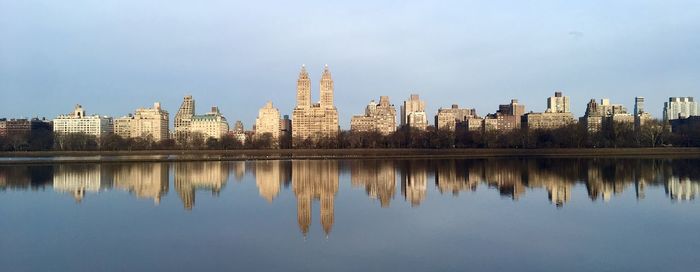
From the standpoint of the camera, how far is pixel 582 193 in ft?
72.7

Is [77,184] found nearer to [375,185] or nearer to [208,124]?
[375,185]

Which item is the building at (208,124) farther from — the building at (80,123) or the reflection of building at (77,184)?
the reflection of building at (77,184)

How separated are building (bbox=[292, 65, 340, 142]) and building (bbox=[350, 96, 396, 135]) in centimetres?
884

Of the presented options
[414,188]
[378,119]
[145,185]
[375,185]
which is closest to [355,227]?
[414,188]

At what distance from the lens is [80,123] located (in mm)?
137875

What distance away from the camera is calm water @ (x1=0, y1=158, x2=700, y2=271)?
1082 cm

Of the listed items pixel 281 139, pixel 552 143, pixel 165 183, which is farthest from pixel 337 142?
pixel 165 183

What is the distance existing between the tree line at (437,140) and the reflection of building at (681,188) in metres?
50.1

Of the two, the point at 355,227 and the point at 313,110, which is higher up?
the point at 313,110

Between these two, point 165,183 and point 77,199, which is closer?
point 77,199

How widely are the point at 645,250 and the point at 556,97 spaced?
512 ft

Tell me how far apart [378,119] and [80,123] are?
247 ft

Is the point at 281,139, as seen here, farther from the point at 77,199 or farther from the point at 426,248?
the point at 426,248

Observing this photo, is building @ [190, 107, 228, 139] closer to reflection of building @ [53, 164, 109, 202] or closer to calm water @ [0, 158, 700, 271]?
reflection of building @ [53, 164, 109, 202]
